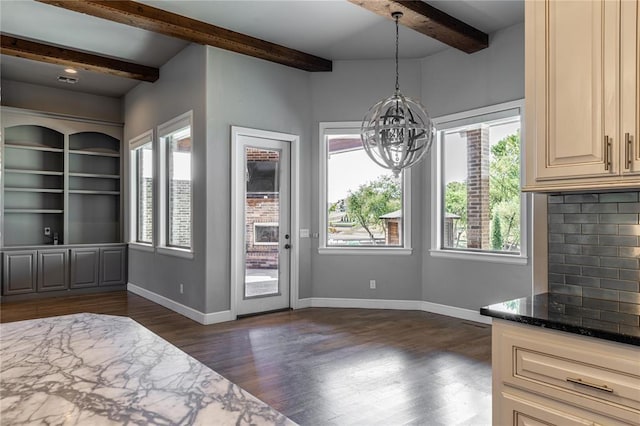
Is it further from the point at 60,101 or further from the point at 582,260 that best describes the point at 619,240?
the point at 60,101

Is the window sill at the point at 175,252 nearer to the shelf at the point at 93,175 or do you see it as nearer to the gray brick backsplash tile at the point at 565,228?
the shelf at the point at 93,175

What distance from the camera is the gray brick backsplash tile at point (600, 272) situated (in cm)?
197

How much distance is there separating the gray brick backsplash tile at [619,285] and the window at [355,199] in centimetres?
379

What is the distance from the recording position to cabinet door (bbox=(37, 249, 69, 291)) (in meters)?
6.56

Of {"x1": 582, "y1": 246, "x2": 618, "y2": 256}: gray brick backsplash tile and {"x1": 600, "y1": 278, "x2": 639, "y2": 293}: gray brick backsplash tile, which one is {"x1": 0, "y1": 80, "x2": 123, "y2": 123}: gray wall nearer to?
{"x1": 582, "y1": 246, "x2": 618, "y2": 256}: gray brick backsplash tile

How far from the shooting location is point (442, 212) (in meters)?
5.54

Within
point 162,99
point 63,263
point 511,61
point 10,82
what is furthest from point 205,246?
point 10,82

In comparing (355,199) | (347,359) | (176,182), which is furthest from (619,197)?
(176,182)

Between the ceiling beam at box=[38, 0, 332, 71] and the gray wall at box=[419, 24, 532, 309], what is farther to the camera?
the gray wall at box=[419, 24, 532, 309]

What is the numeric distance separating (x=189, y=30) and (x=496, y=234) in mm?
4061

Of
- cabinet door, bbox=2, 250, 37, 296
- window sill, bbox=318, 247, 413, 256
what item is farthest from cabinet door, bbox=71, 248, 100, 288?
window sill, bbox=318, 247, 413, 256

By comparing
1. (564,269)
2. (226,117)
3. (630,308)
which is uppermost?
(226,117)

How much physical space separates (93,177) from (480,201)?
6.22 metres

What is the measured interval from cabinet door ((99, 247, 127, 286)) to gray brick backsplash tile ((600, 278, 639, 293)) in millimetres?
7018
